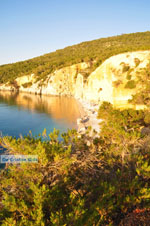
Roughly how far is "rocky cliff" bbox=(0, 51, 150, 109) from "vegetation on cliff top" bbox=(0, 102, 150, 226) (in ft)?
49.6

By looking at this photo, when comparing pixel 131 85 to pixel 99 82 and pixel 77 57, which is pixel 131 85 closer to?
pixel 99 82

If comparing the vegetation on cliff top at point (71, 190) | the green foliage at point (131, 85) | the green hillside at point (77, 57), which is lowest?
the vegetation on cliff top at point (71, 190)

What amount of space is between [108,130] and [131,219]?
Result: 4893mm

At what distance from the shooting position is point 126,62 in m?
36.1

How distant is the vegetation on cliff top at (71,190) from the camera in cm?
381

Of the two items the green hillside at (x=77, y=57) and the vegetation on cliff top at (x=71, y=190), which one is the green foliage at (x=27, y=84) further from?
the vegetation on cliff top at (x=71, y=190)

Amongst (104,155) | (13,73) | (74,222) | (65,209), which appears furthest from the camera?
(13,73)

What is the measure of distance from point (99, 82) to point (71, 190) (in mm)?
41036

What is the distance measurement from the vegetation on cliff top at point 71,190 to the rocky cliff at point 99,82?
15.1 metres

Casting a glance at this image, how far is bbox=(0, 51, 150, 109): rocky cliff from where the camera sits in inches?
1122

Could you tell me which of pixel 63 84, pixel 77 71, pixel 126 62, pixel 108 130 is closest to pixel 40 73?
pixel 63 84

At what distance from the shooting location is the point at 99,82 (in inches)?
1727

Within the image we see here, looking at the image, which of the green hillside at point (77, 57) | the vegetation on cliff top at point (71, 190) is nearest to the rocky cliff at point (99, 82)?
the green hillside at point (77, 57)

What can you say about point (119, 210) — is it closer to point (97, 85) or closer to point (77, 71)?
point (97, 85)
